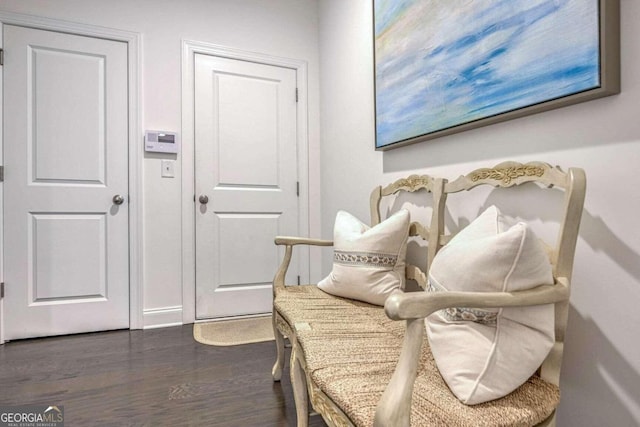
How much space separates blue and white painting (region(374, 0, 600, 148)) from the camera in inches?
40.1

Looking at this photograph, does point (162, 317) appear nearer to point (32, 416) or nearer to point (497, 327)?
point (32, 416)

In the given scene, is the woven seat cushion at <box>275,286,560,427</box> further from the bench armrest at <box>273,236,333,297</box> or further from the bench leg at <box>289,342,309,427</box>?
the bench armrest at <box>273,236,333,297</box>

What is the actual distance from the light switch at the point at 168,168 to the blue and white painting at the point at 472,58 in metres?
1.51

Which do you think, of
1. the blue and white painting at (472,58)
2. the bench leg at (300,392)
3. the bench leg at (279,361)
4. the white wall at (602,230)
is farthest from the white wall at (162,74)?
the white wall at (602,230)

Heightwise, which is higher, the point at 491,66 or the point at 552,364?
the point at 491,66

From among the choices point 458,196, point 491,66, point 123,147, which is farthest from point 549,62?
point 123,147

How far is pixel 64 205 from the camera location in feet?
7.70

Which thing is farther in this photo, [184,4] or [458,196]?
[184,4]

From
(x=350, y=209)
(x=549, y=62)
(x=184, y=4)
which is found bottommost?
(x=350, y=209)

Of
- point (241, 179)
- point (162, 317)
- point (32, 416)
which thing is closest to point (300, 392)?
point (32, 416)

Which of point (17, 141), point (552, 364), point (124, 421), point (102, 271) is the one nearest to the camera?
point (552, 364)

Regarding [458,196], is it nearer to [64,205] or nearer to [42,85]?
[64,205]

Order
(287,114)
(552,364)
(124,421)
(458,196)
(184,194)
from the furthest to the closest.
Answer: (287,114)
(184,194)
(458,196)
(124,421)
(552,364)

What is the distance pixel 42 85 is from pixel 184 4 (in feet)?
3.65
